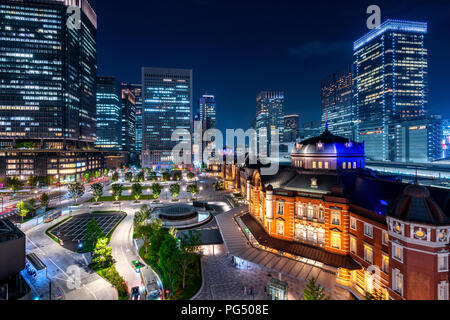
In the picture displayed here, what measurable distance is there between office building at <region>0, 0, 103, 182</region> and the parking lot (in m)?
76.0

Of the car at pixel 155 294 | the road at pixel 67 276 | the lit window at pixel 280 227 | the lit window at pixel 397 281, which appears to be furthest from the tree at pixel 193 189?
the lit window at pixel 397 281

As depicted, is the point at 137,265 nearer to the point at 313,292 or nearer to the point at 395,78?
the point at 313,292

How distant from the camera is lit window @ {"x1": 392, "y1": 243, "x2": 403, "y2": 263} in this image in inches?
926

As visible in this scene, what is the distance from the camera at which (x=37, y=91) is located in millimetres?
122312

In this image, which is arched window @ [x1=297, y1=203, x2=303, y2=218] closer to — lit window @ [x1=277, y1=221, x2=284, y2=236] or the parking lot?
lit window @ [x1=277, y1=221, x2=284, y2=236]

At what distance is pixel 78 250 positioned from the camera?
41.8 metres

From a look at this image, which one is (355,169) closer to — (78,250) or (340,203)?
(340,203)

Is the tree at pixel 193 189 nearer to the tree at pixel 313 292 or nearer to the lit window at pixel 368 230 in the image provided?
the lit window at pixel 368 230

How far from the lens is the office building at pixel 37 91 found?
385 feet

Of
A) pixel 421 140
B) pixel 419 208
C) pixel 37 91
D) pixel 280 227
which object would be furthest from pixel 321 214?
pixel 421 140

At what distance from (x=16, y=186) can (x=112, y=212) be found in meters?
55.4

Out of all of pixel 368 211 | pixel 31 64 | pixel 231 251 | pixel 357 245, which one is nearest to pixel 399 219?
pixel 368 211

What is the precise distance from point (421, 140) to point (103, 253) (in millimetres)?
184863

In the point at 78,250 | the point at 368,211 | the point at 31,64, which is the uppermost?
the point at 31,64
